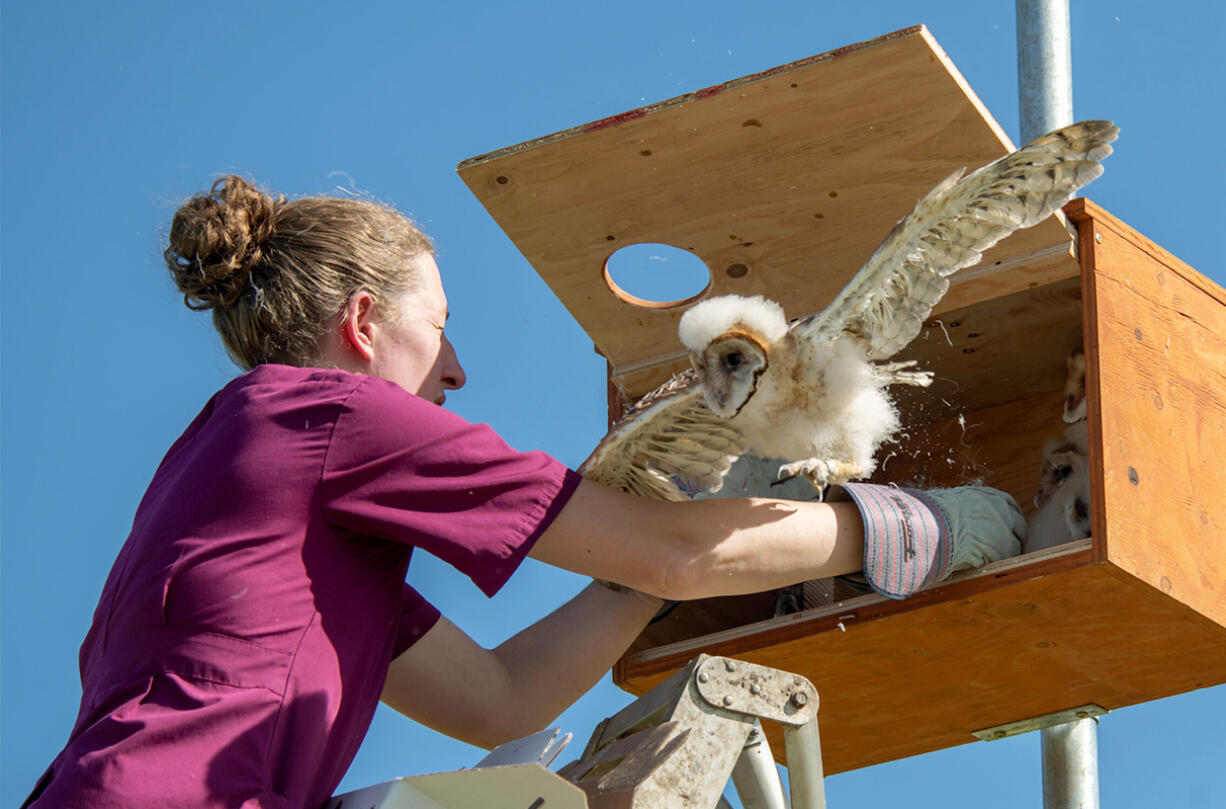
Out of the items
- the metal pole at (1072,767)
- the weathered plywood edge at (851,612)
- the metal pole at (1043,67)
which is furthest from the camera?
the metal pole at (1043,67)

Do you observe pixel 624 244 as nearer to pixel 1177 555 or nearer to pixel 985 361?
pixel 985 361

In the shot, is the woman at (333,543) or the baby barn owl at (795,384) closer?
the woman at (333,543)

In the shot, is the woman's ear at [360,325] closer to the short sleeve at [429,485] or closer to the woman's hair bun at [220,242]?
the woman's hair bun at [220,242]

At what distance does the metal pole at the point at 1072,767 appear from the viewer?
11.5 ft

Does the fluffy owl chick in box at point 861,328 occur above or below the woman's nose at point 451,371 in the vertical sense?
above

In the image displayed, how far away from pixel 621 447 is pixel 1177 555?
100 centimetres

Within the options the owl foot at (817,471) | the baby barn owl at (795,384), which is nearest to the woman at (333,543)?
the owl foot at (817,471)

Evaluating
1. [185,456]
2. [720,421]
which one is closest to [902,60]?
[720,421]

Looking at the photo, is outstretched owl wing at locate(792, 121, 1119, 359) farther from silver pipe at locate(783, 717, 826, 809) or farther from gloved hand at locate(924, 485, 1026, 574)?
silver pipe at locate(783, 717, 826, 809)

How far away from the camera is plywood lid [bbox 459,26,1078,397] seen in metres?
2.73

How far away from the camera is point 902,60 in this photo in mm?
2641

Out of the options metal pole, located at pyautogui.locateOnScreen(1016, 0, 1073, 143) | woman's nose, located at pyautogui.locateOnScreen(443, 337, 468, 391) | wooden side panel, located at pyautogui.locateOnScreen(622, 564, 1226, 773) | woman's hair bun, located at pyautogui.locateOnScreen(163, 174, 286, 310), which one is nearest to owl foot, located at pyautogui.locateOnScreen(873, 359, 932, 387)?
wooden side panel, located at pyautogui.locateOnScreen(622, 564, 1226, 773)

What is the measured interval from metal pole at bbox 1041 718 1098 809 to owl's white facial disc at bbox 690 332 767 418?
138 cm

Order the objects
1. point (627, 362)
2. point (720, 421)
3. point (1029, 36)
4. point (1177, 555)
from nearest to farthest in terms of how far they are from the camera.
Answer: point (1177, 555), point (720, 421), point (627, 362), point (1029, 36)
